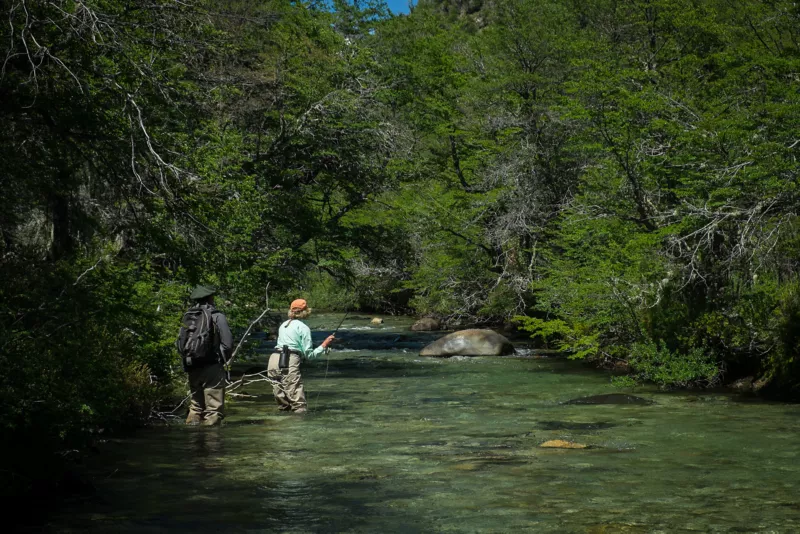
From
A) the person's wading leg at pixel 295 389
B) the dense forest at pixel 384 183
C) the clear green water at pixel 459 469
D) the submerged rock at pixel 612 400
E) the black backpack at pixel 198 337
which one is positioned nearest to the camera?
the clear green water at pixel 459 469

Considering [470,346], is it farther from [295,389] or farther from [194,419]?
[194,419]

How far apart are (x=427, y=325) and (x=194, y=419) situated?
2468cm

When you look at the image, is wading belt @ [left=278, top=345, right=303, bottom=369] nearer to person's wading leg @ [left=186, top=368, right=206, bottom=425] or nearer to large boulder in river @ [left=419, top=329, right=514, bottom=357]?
person's wading leg @ [left=186, top=368, right=206, bottom=425]

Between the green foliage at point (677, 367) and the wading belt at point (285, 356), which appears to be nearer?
the wading belt at point (285, 356)

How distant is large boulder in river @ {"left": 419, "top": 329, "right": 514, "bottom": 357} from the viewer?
2770 centimetres

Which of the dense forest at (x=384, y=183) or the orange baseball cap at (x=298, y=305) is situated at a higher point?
the dense forest at (x=384, y=183)

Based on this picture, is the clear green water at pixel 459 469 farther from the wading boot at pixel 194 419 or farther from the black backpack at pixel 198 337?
the black backpack at pixel 198 337

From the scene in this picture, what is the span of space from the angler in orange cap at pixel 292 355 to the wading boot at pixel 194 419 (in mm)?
1737

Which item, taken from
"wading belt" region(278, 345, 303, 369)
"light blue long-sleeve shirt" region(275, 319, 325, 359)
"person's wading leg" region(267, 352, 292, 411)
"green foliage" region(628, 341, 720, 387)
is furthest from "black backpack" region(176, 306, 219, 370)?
"green foliage" region(628, 341, 720, 387)

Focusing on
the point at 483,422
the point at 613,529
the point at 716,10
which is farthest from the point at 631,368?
the point at 613,529

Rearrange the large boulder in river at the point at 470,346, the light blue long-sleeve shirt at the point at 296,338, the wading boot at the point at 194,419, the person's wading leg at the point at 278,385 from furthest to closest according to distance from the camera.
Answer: the large boulder in river at the point at 470,346 < the person's wading leg at the point at 278,385 < the light blue long-sleeve shirt at the point at 296,338 < the wading boot at the point at 194,419

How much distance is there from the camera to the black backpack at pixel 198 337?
13.0 metres

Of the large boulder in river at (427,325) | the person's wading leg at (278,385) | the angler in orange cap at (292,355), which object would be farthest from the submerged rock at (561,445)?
the large boulder in river at (427,325)

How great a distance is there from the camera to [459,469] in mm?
10359
